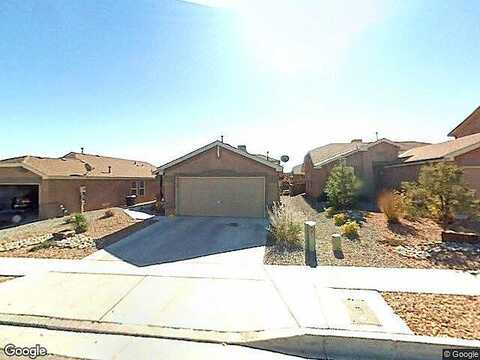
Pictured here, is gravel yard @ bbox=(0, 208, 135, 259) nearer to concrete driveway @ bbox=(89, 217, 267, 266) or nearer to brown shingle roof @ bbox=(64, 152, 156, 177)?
concrete driveway @ bbox=(89, 217, 267, 266)

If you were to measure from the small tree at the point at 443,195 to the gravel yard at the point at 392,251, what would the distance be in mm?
831

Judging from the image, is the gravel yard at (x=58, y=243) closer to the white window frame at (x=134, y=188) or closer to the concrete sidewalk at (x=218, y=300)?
the concrete sidewalk at (x=218, y=300)

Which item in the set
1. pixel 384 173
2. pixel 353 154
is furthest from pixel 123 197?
pixel 384 173

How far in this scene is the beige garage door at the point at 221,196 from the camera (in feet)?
51.3

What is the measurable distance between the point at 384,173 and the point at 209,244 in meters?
16.2

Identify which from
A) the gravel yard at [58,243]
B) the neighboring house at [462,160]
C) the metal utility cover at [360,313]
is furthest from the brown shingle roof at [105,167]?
the metal utility cover at [360,313]

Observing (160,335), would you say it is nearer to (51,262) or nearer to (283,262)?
(283,262)

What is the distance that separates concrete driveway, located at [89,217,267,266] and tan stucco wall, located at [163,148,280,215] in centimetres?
187

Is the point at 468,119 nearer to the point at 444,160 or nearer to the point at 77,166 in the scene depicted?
the point at 444,160

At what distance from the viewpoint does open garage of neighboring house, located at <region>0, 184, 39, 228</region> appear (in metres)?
19.8

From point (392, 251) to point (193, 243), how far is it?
249 inches

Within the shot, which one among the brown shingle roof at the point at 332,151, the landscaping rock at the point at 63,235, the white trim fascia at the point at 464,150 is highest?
the brown shingle roof at the point at 332,151

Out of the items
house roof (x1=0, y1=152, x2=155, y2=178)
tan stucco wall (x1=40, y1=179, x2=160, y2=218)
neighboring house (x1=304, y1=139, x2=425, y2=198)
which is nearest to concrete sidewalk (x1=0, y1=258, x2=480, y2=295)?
tan stucco wall (x1=40, y1=179, x2=160, y2=218)

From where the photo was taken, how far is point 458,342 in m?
4.14
